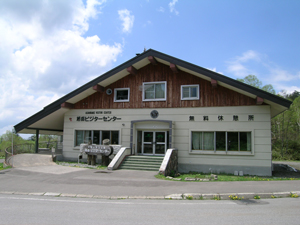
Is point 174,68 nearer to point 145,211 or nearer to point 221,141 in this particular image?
point 221,141

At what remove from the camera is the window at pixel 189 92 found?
16.2 meters

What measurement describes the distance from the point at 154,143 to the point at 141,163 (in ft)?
8.44

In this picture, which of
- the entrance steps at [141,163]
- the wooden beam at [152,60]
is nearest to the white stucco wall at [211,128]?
the entrance steps at [141,163]

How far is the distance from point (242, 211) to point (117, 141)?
12469 mm

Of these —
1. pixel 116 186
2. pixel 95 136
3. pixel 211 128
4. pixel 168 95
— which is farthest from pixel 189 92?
pixel 116 186

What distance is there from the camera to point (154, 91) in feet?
56.1

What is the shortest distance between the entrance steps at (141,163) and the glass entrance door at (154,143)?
1858 mm

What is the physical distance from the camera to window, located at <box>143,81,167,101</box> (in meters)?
16.9

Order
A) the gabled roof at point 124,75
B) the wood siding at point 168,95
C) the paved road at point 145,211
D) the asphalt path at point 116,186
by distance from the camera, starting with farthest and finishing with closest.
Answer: the wood siding at point 168,95 < the gabled roof at point 124,75 < the asphalt path at point 116,186 < the paved road at point 145,211

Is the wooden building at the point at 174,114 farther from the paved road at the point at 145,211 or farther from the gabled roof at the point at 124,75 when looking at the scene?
the paved road at the point at 145,211

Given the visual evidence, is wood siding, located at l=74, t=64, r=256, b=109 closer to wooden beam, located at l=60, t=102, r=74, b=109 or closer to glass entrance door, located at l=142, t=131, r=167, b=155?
wooden beam, located at l=60, t=102, r=74, b=109

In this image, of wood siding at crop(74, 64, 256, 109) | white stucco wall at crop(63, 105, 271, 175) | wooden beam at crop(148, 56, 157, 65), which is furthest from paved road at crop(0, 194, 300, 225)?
wooden beam at crop(148, 56, 157, 65)

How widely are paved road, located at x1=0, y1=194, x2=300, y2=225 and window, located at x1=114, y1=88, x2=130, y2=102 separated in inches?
425

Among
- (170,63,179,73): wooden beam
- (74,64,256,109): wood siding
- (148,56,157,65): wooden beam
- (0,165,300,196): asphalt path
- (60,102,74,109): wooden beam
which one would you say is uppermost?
(148,56,157,65): wooden beam
